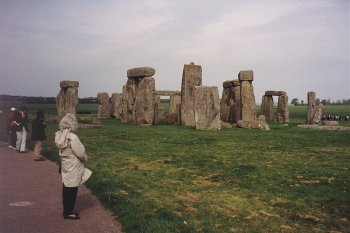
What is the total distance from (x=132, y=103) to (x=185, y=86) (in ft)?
16.4

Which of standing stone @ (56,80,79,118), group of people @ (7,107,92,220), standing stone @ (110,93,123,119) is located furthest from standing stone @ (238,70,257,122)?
group of people @ (7,107,92,220)

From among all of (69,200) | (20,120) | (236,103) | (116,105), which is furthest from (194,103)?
(69,200)

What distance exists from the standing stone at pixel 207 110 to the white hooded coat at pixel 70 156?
16.1m

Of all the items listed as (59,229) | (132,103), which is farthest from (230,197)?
(132,103)

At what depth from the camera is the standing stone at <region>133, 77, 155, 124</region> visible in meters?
26.8

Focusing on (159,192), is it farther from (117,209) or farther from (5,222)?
(5,222)

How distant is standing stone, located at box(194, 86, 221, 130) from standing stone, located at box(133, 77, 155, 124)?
15.6ft

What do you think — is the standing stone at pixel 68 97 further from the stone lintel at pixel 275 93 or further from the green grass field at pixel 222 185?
the stone lintel at pixel 275 93

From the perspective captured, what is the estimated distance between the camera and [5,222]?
6.85 metres

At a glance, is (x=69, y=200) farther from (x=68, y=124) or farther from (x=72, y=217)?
(x=68, y=124)

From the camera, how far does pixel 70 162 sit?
7262 mm

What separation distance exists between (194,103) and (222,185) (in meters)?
15.2

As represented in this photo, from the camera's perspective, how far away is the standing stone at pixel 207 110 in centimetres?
2306

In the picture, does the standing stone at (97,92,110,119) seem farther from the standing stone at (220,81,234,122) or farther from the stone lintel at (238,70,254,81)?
the stone lintel at (238,70,254,81)
